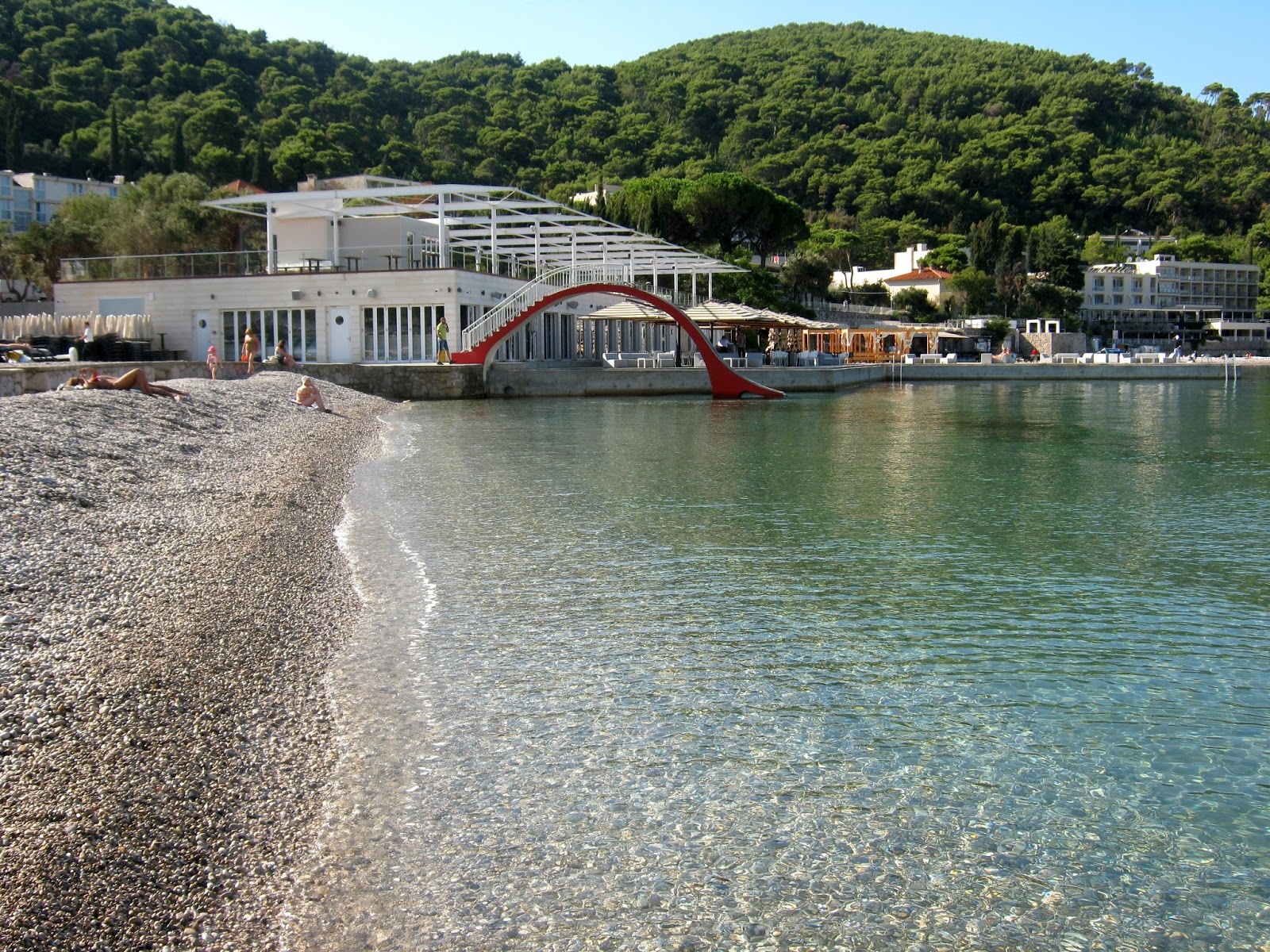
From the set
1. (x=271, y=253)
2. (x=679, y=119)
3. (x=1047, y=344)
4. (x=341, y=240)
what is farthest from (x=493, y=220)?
(x=679, y=119)

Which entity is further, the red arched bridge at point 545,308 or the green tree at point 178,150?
the green tree at point 178,150

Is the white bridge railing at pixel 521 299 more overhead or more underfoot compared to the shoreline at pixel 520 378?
more overhead

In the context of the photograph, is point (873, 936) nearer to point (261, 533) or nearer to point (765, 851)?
point (765, 851)

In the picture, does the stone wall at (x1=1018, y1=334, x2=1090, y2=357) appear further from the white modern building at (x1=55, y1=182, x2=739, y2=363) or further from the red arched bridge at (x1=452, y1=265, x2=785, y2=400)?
the white modern building at (x1=55, y1=182, x2=739, y2=363)

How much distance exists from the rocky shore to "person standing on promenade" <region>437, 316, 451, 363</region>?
23.3 metres

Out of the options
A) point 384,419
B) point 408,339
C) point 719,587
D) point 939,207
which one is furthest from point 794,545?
point 939,207

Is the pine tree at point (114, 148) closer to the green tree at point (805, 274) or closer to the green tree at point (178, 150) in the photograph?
the green tree at point (178, 150)

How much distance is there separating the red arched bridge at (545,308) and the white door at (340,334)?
4.90m

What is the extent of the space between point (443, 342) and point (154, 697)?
3189cm

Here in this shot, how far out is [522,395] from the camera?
3772cm

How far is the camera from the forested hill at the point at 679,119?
94875 mm

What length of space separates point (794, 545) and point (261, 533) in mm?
5363

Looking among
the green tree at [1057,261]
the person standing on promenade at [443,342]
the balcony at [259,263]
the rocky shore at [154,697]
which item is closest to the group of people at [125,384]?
the rocky shore at [154,697]

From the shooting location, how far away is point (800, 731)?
244 inches
